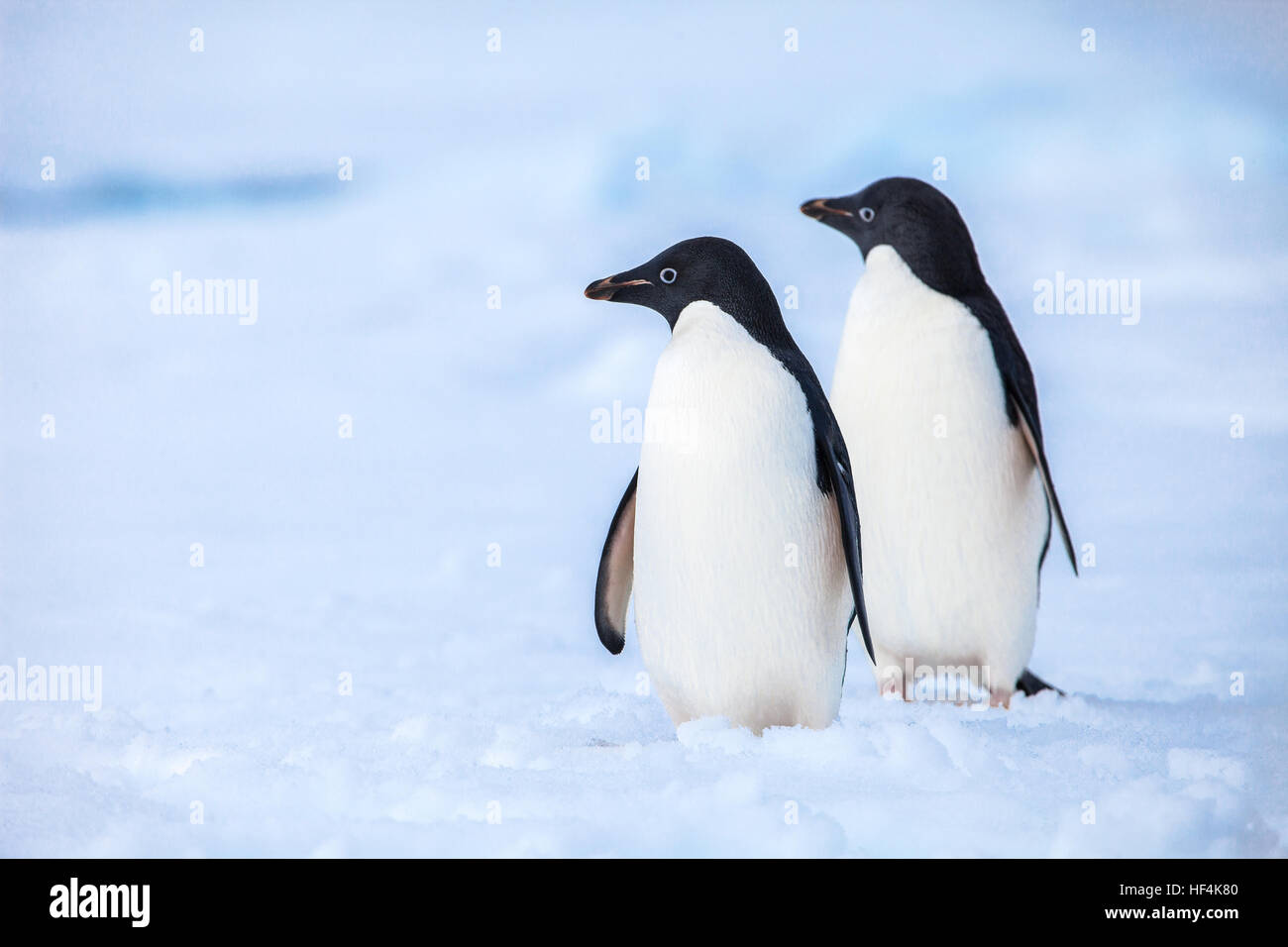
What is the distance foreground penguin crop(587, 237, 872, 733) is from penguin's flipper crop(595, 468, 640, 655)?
0.15 m

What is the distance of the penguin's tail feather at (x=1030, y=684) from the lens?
7.81ft

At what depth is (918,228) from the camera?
7.68ft

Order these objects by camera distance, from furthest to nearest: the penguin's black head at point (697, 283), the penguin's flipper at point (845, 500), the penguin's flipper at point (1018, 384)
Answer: the penguin's flipper at point (1018, 384)
the penguin's black head at point (697, 283)
the penguin's flipper at point (845, 500)

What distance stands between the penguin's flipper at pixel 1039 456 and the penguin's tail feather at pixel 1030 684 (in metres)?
0.27

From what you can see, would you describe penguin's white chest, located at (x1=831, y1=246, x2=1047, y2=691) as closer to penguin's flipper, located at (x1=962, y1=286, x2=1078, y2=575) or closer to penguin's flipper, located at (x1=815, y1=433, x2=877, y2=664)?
penguin's flipper, located at (x1=962, y1=286, x2=1078, y2=575)

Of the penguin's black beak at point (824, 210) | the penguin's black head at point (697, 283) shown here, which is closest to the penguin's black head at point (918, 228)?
the penguin's black beak at point (824, 210)

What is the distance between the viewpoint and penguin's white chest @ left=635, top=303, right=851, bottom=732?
74.4 inches

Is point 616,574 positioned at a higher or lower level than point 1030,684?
higher

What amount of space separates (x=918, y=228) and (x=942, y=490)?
0.51 metres

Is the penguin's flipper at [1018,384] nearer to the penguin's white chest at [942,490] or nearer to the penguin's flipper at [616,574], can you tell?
the penguin's white chest at [942,490]

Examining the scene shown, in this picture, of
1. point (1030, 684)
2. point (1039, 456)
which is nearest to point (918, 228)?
point (1039, 456)

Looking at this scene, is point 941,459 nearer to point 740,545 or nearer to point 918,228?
point 918,228

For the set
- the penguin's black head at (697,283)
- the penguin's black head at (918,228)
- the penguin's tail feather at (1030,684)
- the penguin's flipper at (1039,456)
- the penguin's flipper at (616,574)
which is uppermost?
the penguin's black head at (918,228)
